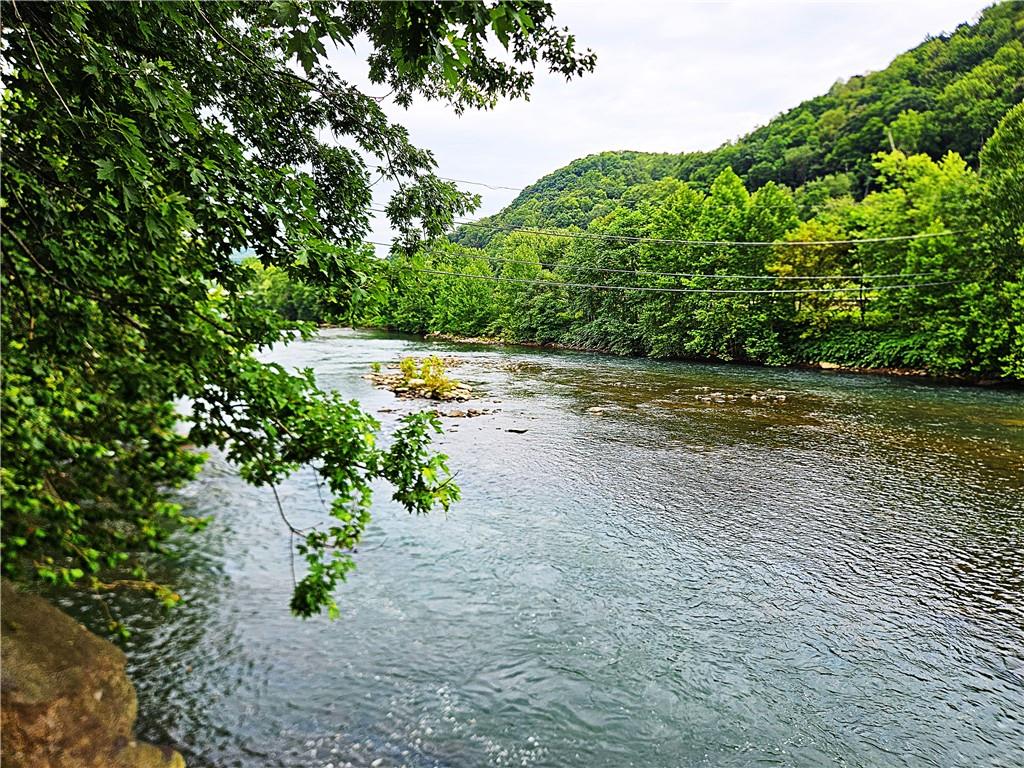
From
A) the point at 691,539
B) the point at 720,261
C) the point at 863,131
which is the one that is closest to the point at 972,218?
the point at 720,261

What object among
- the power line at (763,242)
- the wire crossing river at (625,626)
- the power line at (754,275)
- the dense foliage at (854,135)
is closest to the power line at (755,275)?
the power line at (754,275)

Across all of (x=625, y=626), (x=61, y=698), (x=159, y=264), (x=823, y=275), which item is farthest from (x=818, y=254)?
(x=61, y=698)

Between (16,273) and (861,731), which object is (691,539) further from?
(16,273)

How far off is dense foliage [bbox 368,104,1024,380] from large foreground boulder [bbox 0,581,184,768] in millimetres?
10429

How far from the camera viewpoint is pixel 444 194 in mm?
6371

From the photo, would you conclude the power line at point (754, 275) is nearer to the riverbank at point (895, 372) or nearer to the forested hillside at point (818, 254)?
the forested hillside at point (818, 254)

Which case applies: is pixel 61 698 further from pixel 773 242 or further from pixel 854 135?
pixel 854 135

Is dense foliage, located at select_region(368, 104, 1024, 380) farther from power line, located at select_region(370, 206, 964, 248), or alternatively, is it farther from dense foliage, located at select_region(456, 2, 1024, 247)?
dense foliage, located at select_region(456, 2, 1024, 247)

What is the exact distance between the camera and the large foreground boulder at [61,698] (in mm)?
3104

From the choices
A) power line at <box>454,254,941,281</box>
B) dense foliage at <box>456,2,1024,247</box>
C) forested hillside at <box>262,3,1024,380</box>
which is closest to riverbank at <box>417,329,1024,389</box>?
forested hillside at <box>262,3,1024,380</box>

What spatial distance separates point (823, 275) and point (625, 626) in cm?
2964

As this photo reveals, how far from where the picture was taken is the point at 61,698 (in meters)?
3.38

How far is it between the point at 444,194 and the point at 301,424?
13.0 ft

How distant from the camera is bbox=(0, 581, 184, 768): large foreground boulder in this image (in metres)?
3.10
